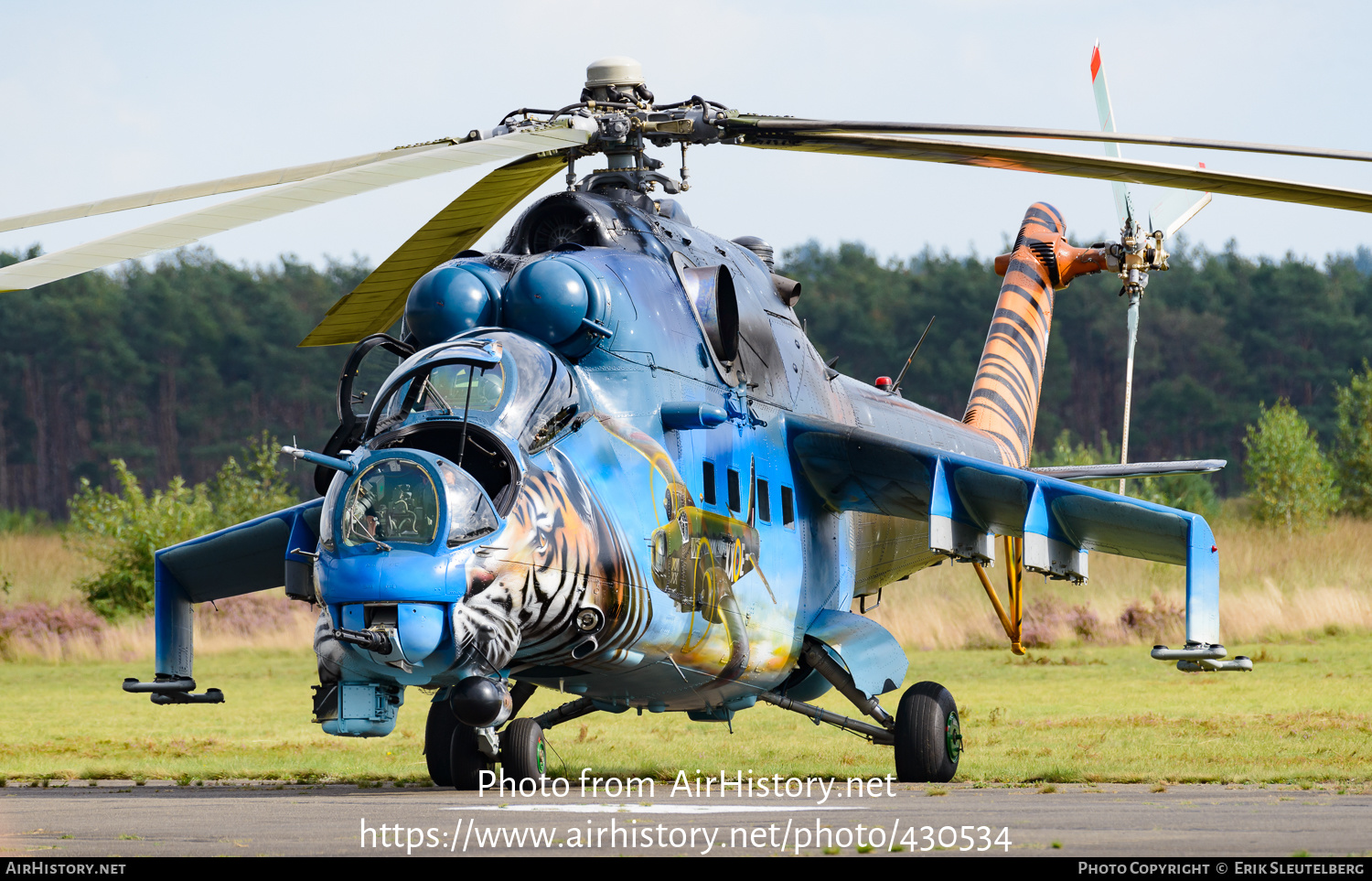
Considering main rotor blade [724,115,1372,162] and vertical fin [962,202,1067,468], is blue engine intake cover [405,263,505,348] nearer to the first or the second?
main rotor blade [724,115,1372,162]

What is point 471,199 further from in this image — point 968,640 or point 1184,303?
point 1184,303

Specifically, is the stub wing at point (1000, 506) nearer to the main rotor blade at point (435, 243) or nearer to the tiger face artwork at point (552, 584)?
the main rotor blade at point (435, 243)

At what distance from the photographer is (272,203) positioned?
352 inches

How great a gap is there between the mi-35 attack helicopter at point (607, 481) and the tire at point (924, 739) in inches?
1.1

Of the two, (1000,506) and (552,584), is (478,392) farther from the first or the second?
(1000,506)

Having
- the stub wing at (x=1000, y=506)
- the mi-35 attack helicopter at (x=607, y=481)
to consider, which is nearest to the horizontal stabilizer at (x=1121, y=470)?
the mi-35 attack helicopter at (x=607, y=481)

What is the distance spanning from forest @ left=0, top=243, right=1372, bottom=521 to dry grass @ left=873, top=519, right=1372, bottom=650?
1447 inches

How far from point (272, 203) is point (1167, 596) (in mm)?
29202

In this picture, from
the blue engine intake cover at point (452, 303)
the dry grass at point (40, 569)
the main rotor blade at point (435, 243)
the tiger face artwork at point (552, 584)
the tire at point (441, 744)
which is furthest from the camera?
the dry grass at point (40, 569)

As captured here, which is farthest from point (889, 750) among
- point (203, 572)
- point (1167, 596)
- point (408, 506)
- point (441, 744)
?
point (1167, 596)

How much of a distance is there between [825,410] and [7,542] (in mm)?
43149

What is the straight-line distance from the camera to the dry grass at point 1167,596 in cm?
3189

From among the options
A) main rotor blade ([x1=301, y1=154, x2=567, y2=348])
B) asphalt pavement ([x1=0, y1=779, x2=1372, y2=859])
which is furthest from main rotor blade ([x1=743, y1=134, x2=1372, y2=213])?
asphalt pavement ([x1=0, y1=779, x2=1372, y2=859])

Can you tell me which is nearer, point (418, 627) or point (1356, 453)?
point (418, 627)
